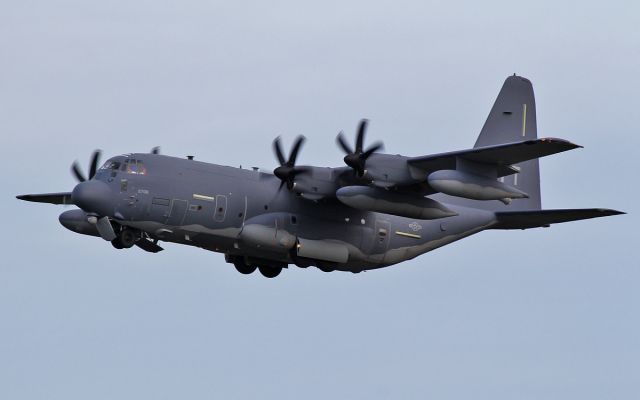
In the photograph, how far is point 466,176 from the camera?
30.8m

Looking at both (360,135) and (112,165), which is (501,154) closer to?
(360,135)

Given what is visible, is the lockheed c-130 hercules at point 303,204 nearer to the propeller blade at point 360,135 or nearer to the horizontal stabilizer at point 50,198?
the propeller blade at point 360,135

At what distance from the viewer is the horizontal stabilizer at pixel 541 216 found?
3303cm

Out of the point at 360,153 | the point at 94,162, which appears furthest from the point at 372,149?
the point at 94,162

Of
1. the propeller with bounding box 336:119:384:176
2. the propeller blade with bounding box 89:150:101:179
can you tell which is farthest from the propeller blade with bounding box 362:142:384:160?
the propeller blade with bounding box 89:150:101:179

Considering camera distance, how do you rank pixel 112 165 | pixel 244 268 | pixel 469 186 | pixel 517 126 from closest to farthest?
1. pixel 469 186
2. pixel 112 165
3. pixel 244 268
4. pixel 517 126

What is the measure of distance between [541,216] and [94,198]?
11.5 m

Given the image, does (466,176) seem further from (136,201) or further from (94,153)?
(94,153)

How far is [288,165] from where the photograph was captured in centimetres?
3356

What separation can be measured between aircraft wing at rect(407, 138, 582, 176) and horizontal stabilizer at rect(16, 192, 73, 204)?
11049mm

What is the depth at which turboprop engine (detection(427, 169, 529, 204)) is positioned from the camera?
30.5 m

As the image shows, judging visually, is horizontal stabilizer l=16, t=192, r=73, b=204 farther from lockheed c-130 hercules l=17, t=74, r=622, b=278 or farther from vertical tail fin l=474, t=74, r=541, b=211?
vertical tail fin l=474, t=74, r=541, b=211

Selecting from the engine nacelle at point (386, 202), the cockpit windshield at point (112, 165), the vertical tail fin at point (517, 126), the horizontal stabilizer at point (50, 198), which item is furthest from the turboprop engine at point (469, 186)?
the horizontal stabilizer at point (50, 198)

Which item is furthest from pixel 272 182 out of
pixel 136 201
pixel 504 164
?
pixel 504 164
